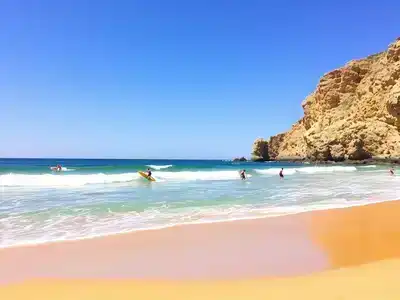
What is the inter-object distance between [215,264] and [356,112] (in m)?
75.5

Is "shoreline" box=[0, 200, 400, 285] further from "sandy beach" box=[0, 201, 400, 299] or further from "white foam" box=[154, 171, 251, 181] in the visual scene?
"white foam" box=[154, 171, 251, 181]

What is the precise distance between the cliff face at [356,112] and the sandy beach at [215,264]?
6186cm

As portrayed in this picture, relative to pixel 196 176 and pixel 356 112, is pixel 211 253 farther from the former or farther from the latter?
pixel 356 112

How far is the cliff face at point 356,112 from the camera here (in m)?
64.8

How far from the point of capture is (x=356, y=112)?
73.0 meters

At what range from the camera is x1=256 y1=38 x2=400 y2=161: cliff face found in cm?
6479

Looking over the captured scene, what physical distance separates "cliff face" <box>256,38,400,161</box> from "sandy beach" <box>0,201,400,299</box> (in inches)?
2435

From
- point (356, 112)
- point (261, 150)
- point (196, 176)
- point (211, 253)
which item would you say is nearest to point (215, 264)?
point (211, 253)

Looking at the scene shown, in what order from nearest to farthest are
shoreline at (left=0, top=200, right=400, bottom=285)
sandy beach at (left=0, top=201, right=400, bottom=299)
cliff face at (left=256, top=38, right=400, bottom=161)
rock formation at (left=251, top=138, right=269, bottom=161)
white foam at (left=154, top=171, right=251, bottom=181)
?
sandy beach at (left=0, top=201, right=400, bottom=299), shoreline at (left=0, top=200, right=400, bottom=285), white foam at (left=154, top=171, right=251, bottom=181), cliff face at (left=256, top=38, right=400, bottom=161), rock formation at (left=251, top=138, right=269, bottom=161)

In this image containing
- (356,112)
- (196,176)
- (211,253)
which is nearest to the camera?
(211,253)

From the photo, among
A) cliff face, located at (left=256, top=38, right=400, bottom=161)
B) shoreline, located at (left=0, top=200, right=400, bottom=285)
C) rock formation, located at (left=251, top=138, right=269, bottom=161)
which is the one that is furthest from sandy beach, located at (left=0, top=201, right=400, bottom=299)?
rock formation, located at (left=251, top=138, right=269, bottom=161)

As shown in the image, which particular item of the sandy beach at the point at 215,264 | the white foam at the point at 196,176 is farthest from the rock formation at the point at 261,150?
the sandy beach at the point at 215,264

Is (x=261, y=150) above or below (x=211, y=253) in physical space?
above

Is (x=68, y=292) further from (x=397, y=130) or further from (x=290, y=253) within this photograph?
(x=397, y=130)
